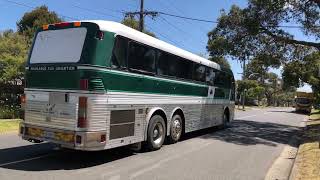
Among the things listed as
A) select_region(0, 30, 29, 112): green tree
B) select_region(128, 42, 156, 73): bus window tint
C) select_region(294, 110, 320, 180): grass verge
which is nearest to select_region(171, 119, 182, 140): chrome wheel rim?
select_region(128, 42, 156, 73): bus window tint

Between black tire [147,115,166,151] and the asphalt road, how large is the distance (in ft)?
0.73

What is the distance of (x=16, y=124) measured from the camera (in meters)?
18.5

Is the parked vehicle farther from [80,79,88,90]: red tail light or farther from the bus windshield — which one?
[80,79,88,90]: red tail light

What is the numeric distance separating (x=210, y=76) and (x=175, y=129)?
3.88m

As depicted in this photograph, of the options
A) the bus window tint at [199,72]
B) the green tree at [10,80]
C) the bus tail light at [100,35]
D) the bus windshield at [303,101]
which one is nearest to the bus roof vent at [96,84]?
the bus tail light at [100,35]

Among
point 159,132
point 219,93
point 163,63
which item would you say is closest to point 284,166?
point 159,132

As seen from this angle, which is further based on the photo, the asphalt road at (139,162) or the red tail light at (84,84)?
the red tail light at (84,84)

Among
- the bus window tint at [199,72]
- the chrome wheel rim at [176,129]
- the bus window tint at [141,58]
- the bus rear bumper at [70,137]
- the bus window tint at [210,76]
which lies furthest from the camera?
the bus window tint at [210,76]

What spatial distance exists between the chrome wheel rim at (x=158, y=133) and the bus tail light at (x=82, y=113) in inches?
127

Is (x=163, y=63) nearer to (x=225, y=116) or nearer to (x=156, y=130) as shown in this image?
(x=156, y=130)

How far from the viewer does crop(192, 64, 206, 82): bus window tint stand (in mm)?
16000

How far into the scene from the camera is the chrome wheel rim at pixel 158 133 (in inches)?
512

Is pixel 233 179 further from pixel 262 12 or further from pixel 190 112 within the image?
pixel 262 12

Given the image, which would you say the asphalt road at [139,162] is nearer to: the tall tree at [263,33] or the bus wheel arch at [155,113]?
the bus wheel arch at [155,113]
